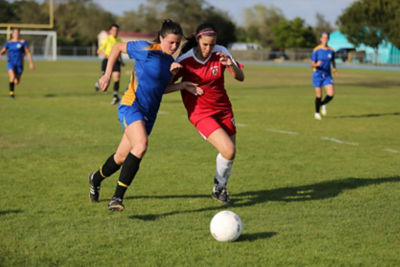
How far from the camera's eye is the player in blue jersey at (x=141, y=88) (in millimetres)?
5641

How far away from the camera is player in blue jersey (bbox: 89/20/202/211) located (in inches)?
222

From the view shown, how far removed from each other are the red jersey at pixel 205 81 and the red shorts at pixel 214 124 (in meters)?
0.05

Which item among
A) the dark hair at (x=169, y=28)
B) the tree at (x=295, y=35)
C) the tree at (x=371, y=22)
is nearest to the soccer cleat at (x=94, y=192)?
the dark hair at (x=169, y=28)

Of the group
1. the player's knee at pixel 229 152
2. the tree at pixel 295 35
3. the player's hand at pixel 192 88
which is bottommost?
the player's knee at pixel 229 152

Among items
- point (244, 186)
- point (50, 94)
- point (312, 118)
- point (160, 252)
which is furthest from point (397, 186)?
point (50, 94)

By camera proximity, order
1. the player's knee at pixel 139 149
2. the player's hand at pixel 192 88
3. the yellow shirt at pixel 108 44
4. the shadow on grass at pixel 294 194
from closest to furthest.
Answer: the player's knee at pixel 139 149
the player's hand at pixel 192 88
the shadow on grass at pixel 294 194
the yellow shirt at pixel 108 44

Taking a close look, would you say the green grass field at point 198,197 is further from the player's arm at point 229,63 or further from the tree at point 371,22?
the tree at point 371,22

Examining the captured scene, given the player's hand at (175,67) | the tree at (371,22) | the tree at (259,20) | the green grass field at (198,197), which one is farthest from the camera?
the tree at (259,20)

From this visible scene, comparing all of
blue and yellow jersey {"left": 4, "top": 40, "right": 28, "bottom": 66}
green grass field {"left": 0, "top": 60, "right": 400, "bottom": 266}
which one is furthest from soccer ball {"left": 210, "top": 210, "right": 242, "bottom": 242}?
blue and yellow jersey {"left": 4, "top": 40, "right": 28, "bottom": 66}

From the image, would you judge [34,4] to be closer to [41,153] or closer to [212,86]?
[41,153]

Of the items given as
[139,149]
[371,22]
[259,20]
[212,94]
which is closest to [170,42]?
[212,94]

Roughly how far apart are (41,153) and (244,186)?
3.93 m

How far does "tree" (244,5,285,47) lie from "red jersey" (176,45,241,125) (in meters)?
105

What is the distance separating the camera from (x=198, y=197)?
6.61 metres
